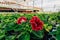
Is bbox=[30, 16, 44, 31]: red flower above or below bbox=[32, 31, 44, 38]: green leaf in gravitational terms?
above

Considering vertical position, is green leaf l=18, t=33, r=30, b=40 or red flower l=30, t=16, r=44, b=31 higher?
red flower l=30, t=16, r=44, b=31

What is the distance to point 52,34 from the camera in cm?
105

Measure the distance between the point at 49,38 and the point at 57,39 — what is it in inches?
3.9

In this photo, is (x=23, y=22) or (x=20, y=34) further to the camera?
(x=23, y=22)

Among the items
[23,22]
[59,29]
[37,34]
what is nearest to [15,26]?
[23,22]

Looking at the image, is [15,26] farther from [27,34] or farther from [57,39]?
[57,39]

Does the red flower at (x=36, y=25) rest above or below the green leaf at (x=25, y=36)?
above

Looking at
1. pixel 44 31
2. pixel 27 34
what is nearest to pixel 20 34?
pixel 27 34

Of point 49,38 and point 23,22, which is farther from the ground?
point 23,22

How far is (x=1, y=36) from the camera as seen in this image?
3.46ft

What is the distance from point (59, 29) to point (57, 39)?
0.06 metres

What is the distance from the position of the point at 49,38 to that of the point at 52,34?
0.20 feet

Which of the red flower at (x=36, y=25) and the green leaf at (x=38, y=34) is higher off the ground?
the red flower at (x=36, y=25)

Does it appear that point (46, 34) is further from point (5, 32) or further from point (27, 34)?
point (5, 32)
